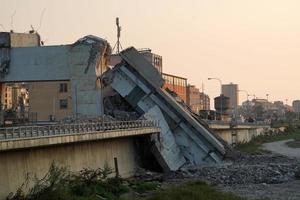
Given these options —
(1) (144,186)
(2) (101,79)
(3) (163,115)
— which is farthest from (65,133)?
(2) (101,79)

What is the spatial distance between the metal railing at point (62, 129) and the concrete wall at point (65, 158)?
2.97ft

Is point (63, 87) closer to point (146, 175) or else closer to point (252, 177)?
point (146, 175)

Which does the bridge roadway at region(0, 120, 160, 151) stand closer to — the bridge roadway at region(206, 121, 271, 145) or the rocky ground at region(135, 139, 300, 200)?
the rocky ground at region(135, 139, 300, 200)

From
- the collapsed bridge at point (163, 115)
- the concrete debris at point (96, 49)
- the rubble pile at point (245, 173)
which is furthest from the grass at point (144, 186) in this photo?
the concrete debris at point (96, 49)

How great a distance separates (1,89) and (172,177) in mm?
25612

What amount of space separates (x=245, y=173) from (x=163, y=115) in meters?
13.2

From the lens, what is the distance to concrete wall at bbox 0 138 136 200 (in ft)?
106

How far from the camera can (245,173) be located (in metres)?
54.1

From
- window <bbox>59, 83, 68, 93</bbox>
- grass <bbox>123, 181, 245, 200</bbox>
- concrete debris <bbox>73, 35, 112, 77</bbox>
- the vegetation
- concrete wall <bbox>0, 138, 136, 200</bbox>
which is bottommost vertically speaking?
grass <bbox>123, 181, 245, 200</bbox>

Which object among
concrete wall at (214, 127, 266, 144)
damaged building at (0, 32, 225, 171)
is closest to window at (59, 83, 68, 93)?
concrete wall at (214, 127, 266, 144)

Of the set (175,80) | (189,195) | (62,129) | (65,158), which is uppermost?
(175,80)

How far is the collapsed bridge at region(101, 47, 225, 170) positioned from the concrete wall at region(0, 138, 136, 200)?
630 cm

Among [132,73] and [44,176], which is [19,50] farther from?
[44,176]

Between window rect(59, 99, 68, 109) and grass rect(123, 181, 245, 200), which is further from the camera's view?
window rect(59, 99, 68, 109)
